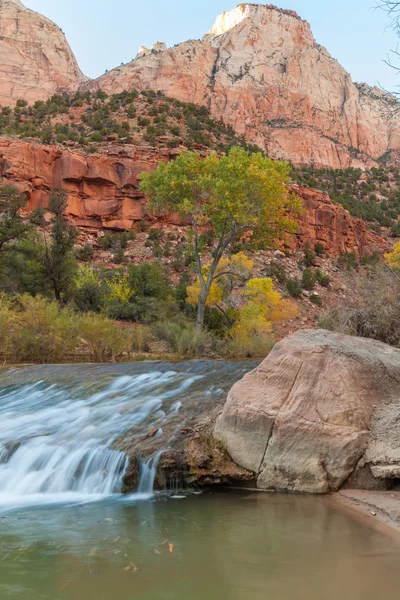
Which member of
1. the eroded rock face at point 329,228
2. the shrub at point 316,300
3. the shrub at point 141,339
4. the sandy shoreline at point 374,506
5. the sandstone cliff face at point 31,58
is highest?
the sandstone cliff face at point 31,58

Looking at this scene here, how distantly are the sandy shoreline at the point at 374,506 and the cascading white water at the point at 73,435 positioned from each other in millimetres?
2126

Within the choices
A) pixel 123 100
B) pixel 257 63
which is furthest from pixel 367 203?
pixel 257 63

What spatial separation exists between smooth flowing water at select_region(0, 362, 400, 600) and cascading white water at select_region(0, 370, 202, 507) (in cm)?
2

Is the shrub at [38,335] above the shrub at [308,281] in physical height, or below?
below

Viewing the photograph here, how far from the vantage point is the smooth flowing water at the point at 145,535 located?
3.11m

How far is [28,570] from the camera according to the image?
335 cm

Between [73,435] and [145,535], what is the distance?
306 cm

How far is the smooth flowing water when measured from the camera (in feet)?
10.2

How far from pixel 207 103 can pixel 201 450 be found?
275 feet

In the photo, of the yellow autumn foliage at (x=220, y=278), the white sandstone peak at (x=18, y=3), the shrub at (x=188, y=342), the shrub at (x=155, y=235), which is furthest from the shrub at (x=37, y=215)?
the white sandstone peak at (x=18, y=3)

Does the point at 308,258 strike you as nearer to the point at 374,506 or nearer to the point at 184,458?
the point at 184,458

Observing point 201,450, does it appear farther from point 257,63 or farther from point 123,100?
point 257,63

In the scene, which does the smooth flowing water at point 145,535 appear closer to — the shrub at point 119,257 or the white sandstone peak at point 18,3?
the shrub at point 119,257

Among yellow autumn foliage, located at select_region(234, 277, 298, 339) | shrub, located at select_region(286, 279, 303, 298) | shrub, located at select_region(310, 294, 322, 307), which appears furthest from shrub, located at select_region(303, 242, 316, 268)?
yellow autumn foliage, located at select_region(234, 277, 298, 339)
